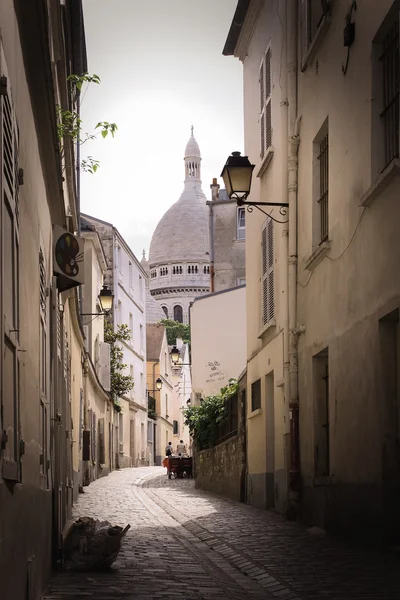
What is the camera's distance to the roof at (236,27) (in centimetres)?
1891

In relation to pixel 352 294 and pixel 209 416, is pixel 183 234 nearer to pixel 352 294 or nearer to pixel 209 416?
pixel 209 416

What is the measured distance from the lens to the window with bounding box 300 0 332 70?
44.0 ft

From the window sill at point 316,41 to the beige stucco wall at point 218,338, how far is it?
19.1 meters

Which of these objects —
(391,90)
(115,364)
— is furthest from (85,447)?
(391,90)

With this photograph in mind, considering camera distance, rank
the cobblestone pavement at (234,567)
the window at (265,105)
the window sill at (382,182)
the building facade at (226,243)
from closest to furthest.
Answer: the cobblestone pavement at (234,567)
the window sill at (382,182)
the window at (265,105)
the building facade at (226,243)

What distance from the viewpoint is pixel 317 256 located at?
41.7 ft

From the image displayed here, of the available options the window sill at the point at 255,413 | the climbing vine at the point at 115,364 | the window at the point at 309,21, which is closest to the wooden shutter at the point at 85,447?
the window sill at the point at 255,413

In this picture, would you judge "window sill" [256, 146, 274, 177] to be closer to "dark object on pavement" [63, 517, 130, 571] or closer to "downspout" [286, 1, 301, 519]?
"downspout" [286, 1, 301, 519]

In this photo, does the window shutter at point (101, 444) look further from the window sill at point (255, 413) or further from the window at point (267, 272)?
the window at point (267, 272)

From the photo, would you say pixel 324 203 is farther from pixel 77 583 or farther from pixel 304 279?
pixel 77 583

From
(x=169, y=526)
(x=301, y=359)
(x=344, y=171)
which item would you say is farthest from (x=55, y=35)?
(x=169, y=526)

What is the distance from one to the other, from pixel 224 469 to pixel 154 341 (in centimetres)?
4868

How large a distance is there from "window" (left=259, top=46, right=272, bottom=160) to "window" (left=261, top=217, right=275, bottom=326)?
128 centimetres

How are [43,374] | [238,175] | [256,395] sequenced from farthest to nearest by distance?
[256,395]
[238,175]
[43,374]
